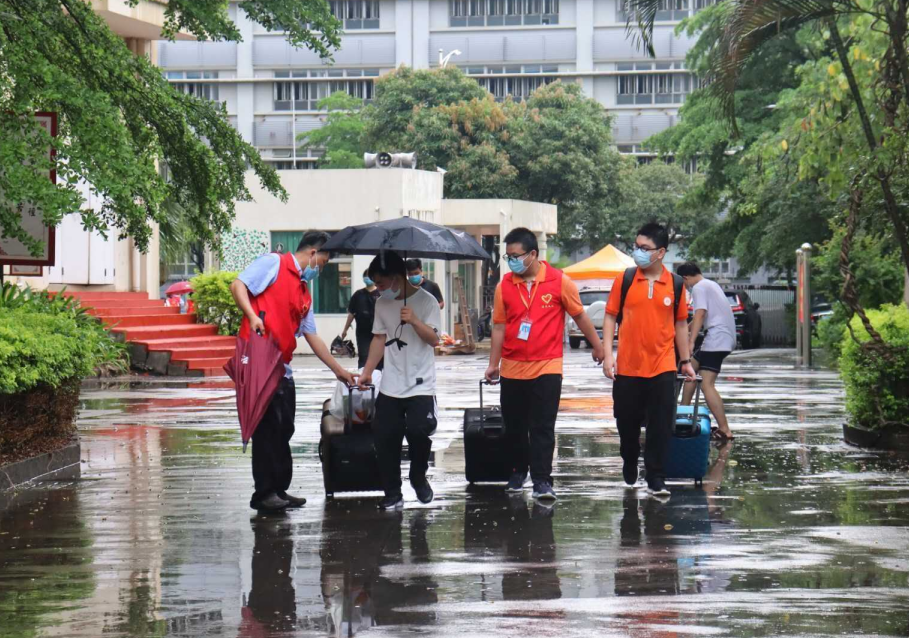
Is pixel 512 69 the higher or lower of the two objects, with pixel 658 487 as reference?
higher

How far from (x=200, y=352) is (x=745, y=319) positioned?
18316 millimetres

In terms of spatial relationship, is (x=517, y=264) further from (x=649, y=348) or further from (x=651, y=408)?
(x=651, y=408)

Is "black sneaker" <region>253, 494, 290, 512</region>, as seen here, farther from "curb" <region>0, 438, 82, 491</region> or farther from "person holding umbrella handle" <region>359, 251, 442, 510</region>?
"curb" <region>0, 438, 82, 491</region>

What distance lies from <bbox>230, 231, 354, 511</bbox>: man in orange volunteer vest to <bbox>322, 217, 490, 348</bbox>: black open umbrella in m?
0.22

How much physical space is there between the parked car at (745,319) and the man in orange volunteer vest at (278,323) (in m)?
30.4

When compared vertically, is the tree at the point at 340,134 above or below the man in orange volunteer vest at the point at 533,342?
above

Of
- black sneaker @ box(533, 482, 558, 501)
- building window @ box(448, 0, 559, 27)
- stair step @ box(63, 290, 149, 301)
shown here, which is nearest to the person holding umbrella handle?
black sneaker @ box(533, 482, 558, 501)

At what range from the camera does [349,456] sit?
1023 cm

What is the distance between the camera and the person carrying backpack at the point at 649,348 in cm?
1016

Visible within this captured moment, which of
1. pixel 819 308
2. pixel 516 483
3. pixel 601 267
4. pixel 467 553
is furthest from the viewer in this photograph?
pixel 601 267

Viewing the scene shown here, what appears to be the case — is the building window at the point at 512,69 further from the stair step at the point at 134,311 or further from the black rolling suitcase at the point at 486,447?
the black rolling suitcase at the point at 486,447

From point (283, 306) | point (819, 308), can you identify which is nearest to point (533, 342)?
point (283, 306)

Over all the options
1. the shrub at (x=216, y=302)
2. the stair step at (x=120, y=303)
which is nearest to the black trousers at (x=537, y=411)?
the stair step at (x=120, y=303)

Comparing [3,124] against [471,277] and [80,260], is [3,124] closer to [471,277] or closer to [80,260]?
[80,260]
